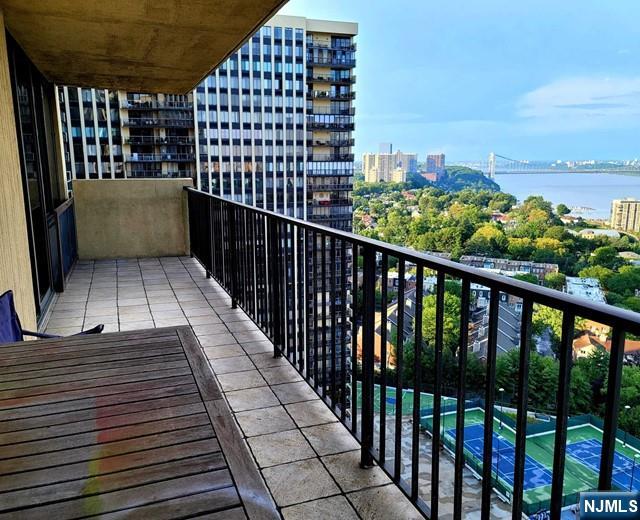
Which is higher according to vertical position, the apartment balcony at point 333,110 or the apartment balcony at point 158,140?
the apartment balcony at point 333,110

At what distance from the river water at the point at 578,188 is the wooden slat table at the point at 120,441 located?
5515 mm

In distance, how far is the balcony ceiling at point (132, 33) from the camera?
3.99m

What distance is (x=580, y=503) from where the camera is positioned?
121 centimetres

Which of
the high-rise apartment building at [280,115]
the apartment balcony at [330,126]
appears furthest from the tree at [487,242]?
the apartment balcony at [330,126]

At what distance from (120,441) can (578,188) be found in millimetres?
7881

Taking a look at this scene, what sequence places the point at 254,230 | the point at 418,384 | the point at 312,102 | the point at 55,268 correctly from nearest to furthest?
the point at 418,384
the point at 254,230
the point at 55,268
the point at 312,102

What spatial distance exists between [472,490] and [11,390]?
63.8 inches

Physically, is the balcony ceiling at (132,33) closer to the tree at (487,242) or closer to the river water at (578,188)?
the tree at (487,242)

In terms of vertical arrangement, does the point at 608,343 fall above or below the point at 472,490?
above

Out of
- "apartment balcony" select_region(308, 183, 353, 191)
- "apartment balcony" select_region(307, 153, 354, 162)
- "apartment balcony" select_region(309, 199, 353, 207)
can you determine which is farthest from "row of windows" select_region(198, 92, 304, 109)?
"apartment balcony" select_region(309, 199, 353, 207)

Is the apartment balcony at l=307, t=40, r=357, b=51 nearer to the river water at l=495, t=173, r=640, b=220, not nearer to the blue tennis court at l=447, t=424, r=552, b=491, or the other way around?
the river water at l=495, t=173, r=640, b=220

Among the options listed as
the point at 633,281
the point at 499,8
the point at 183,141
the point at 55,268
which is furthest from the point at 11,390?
the point at 183,141

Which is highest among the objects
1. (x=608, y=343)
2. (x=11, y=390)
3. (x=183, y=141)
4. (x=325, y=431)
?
(x=183, y=141)

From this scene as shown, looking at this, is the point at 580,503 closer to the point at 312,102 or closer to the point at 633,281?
the point at 633,281
